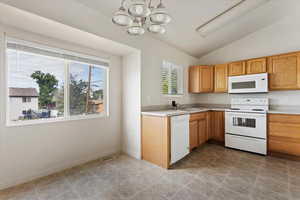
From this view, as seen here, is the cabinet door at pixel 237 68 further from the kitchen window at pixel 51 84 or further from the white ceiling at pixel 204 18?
the kitchen window at pixel 51 84

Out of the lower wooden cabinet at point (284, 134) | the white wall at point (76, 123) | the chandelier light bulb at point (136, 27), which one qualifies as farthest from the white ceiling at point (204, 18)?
the lower wooden cabinet at point (284, 134)

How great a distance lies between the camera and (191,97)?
4.45 m

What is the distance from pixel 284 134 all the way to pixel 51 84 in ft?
14.6

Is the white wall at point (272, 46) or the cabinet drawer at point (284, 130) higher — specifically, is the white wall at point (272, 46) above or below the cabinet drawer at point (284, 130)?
above

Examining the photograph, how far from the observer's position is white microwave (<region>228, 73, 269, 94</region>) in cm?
318

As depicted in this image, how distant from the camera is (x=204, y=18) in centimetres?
277

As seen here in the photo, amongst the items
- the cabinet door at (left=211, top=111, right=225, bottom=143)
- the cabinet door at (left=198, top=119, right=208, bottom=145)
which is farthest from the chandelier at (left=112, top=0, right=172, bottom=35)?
the cabinet door at (left=211, top=111, right=225, bottom=143)

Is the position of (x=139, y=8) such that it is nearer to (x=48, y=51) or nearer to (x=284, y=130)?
(x=48, y=51)

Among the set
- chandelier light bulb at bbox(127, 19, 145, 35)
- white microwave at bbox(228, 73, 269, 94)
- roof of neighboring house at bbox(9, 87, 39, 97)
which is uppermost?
chandelier light bulb at bbox(127, 19, 145, 35)

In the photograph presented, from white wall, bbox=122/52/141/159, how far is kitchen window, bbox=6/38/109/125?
0.42 meters

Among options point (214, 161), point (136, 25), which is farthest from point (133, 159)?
point (136, 25)

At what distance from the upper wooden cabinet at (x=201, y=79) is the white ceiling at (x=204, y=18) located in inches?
22.3

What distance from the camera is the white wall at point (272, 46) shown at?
3225 millimetres

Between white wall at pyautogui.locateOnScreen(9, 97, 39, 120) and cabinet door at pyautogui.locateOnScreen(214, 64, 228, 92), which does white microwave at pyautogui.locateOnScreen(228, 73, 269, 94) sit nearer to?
cabinet door at pyautogui.locateOnScreen(214, 64, 228, 92)
